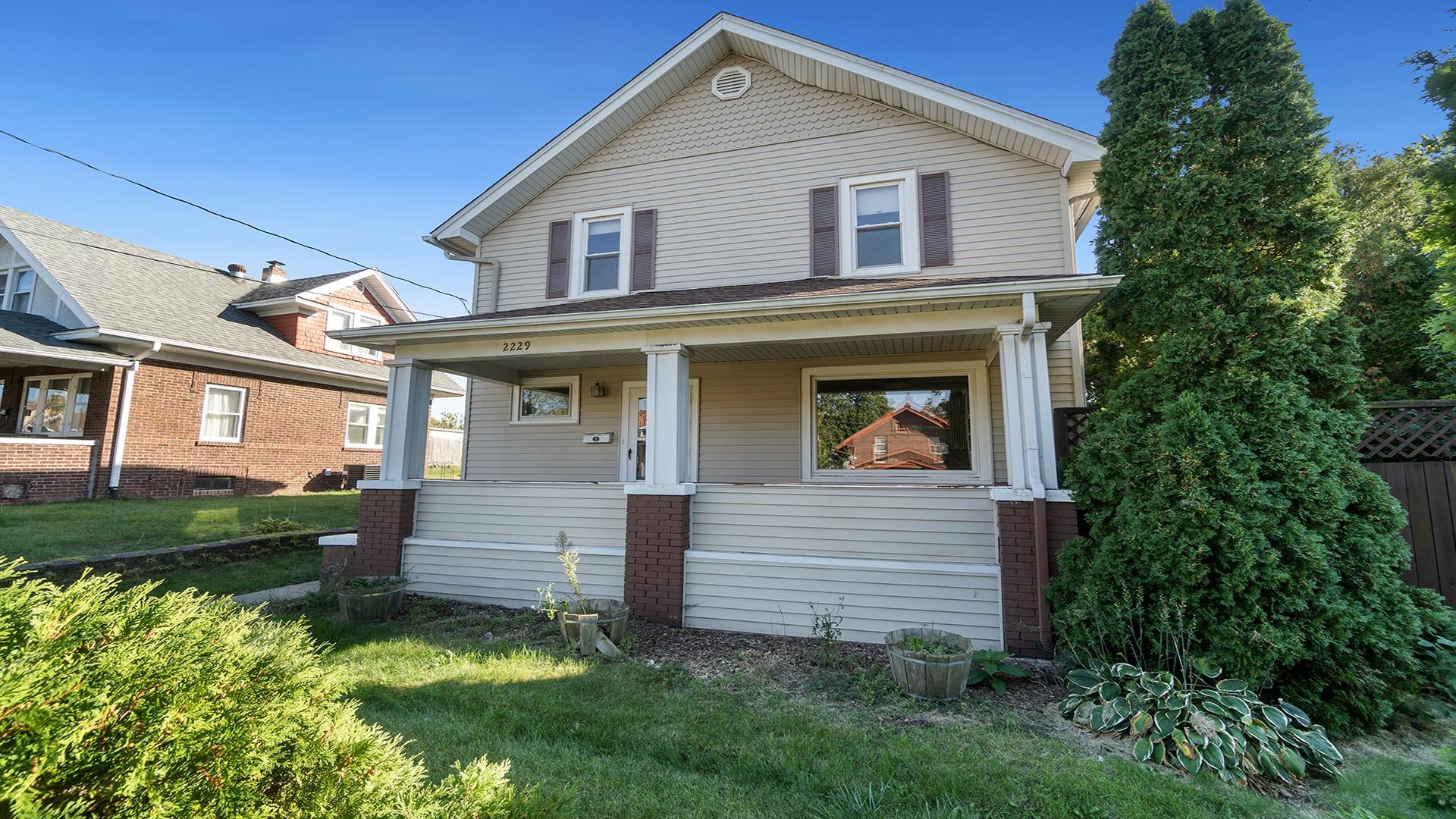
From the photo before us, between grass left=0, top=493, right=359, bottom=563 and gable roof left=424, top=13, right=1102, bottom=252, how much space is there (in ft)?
18.8

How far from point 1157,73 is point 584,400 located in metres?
7.80

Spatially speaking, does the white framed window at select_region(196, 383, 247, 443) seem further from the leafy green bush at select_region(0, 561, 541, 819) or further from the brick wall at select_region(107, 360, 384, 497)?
the leafy green bush at select_region(0, 561, 541, 819)

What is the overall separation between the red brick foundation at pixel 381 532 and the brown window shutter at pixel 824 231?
5.88 m

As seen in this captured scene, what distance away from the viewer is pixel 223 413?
46.7ft

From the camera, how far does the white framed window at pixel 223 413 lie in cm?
1388

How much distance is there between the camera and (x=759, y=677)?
15.6ft

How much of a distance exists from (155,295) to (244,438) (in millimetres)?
3988

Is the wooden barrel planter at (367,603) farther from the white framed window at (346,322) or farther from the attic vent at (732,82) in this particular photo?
the white framed window at (346,322)

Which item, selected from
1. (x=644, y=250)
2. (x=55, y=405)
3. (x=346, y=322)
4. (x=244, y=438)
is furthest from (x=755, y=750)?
(x=346, y=322)

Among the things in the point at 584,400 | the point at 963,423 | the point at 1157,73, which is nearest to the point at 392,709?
the point at 584,400

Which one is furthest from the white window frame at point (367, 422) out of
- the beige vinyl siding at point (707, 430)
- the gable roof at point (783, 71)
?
the gable roof at point (783, 71)

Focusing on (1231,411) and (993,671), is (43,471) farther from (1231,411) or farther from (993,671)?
Result: (1231,411)

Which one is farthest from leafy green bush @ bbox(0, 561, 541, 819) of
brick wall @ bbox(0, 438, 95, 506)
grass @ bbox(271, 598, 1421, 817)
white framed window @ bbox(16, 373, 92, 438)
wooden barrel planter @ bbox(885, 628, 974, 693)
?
white framed window @ bbox(16, 373, 92, 438)

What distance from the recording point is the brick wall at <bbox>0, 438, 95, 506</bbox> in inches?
434
